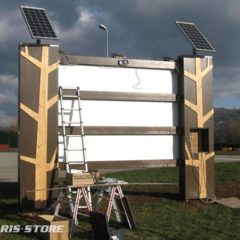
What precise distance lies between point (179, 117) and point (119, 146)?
186cm

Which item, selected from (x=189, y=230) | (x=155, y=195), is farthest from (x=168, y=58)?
(x=189, y=230)

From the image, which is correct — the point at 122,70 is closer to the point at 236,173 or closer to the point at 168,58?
the point at 168,58

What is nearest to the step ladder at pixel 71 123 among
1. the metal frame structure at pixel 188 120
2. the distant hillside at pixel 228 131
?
the metal frame structure at pixel 188 120

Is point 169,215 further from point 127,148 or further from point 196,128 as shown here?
point 196,128

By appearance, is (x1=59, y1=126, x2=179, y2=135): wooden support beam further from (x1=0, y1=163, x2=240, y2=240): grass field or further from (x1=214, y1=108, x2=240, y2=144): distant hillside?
(x1=214, y1=108, x2=240, y2=144): distant hillside

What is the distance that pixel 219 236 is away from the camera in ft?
29.7

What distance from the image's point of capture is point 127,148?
12734 mm

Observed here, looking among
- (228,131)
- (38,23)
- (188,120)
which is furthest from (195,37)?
(228,131)

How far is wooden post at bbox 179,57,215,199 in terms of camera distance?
1320 centimetres

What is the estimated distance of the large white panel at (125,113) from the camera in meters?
12.2

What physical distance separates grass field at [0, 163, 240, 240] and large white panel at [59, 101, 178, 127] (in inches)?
78.3

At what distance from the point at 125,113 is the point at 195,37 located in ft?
10.0

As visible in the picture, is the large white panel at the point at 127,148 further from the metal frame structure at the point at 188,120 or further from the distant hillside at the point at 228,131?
the distant hillside at the point at 228,131

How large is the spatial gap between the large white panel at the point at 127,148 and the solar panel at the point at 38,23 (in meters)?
2.50
